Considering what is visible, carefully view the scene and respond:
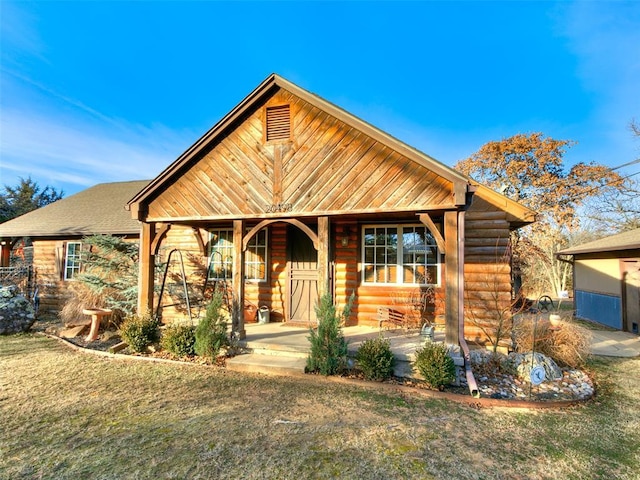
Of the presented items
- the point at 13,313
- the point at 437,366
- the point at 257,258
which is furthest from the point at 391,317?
the point at 13,313

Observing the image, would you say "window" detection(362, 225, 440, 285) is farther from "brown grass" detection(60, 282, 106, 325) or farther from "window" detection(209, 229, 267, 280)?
"brown grass" detection(60, 282, 106, 325)

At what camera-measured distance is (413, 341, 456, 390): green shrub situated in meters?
4.81

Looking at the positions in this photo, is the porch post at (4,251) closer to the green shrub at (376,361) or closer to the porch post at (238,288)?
the porch post at (238,288)

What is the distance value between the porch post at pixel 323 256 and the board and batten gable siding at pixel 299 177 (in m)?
0.28

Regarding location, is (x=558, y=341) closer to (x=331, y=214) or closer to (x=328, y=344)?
(x=328, y=344)

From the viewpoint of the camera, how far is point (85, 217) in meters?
12.3

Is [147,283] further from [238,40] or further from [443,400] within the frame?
[238,40]

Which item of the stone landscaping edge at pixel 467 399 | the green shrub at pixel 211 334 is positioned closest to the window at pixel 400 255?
the stone landscaping edge at pixel 467 399

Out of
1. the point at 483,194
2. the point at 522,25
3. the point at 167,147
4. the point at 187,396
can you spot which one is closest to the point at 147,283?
the point at 187,396

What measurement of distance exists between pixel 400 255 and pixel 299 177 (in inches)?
127

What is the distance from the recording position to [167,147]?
25.1 metres

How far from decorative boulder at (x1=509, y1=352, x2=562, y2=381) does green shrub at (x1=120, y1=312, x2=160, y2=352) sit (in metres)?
6.79

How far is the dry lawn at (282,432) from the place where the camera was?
2945 millimetres

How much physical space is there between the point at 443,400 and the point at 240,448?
2.82 metres
